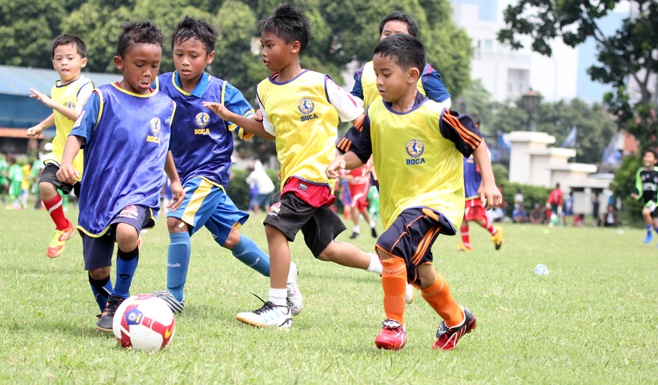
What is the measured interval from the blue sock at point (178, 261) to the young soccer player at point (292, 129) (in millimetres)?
710

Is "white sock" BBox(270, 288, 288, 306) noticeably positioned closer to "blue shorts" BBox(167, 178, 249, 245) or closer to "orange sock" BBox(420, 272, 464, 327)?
"blue shorts" BBox(167, 178, 249, 245)

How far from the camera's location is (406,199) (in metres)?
5.30

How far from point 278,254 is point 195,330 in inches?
30.0

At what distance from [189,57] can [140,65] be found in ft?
2.80

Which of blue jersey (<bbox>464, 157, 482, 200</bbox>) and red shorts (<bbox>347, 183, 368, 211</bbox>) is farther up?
blue jersey (<bbox>464, 157, 482, 200</bbox>)

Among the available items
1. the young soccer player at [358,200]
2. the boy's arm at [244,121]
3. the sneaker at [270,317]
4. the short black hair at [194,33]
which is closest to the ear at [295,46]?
the boy's arm at [244,121]

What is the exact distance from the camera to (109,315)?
5414mm

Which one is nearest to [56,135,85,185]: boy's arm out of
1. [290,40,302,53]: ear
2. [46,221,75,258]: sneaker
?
A: [290,40,302,53]: ear

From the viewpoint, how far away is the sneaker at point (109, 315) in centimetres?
535

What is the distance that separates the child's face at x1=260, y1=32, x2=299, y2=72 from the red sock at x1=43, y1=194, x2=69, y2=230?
3.83m

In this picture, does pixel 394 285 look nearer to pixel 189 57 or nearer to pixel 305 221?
pixel 305 221

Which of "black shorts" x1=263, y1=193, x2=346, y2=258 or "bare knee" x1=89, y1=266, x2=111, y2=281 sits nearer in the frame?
"bare knee" x1=89, y1=266, x2=111, y2=281

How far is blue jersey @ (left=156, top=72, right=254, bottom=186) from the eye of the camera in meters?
6.44

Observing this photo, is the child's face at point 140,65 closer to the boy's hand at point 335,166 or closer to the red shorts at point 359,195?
the boy's hand at point 335,166
